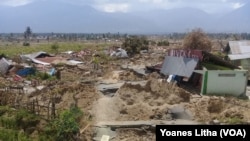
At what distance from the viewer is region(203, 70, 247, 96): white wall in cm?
2898

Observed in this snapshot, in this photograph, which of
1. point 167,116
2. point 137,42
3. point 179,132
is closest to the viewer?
point 179,132

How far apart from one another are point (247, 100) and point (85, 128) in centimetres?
1217

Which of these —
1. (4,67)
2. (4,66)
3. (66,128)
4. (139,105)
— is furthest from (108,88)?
(4,66)

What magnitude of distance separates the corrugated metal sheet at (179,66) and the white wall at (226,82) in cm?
257

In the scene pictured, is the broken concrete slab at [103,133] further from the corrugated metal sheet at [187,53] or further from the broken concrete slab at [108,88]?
the corrugated metal sheet at [187,53]

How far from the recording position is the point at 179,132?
42.1 feet

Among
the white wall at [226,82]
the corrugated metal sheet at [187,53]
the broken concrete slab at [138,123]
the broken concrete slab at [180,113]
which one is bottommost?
the broken concrete slab at [138,123]

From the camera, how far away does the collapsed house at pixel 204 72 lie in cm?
2902

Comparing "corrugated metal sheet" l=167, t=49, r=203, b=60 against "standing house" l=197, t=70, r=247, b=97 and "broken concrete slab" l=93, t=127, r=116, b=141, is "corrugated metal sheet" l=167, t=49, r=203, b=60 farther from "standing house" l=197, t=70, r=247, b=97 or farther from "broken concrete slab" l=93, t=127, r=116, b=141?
"broken concrete slab" l=93, t=127, r=116, b=141

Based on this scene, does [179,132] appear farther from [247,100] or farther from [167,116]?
[247,100]

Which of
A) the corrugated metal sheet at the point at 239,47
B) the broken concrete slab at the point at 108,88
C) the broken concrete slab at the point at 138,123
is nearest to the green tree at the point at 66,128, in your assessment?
the broken concrete slab at the point at 138,123

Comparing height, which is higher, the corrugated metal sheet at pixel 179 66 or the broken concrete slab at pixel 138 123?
the corrugated metal sheet at pixel 179 66

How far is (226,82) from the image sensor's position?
29062mm

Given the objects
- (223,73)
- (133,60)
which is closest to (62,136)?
(223,73)
